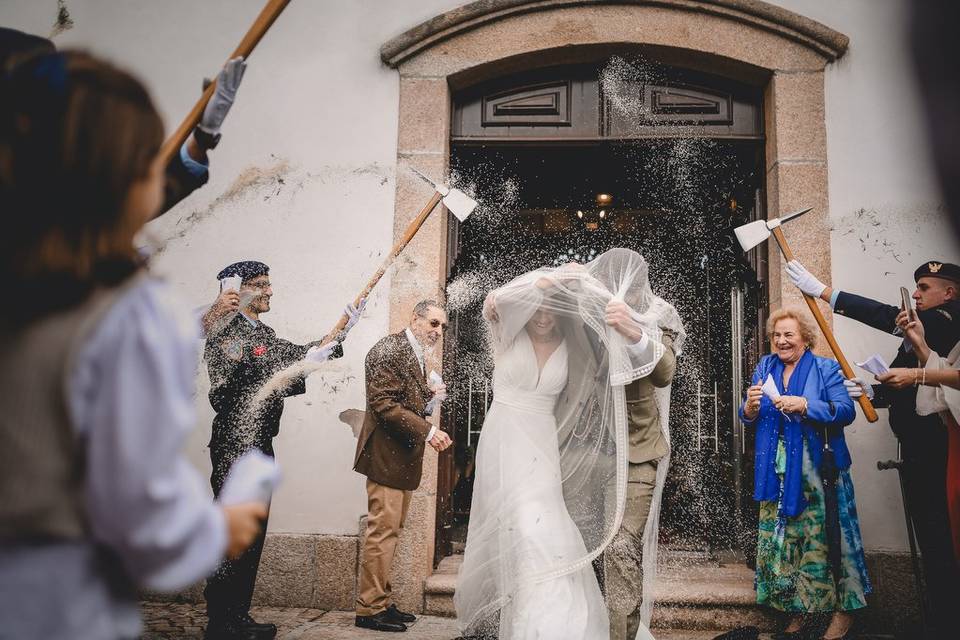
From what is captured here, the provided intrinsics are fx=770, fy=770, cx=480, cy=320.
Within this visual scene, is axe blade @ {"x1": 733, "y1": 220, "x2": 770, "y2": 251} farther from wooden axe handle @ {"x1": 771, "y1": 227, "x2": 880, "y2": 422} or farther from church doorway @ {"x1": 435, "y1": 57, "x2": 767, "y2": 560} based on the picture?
church doorway @ {"x1": 435, "y1": 57, "x2": 767, "y2": 560}

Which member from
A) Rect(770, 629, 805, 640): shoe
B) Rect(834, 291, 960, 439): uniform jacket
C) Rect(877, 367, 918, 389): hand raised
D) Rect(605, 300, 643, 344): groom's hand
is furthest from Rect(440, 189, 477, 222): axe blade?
Rect(770, 629, 805, 640): shoe

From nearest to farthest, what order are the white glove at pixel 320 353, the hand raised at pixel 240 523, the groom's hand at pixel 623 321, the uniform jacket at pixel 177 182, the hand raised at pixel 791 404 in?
the hand raised at pixel 240 523, the uniform jacket at pixel 177 182, the groom's hand at pixel 623 321, the hand raised at pixel 791 404, the white glove at pixel 320 353

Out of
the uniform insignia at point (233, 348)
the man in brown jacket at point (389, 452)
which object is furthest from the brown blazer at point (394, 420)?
the uniform insignia at point (233, 348)

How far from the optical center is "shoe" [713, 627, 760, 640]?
4.63 m

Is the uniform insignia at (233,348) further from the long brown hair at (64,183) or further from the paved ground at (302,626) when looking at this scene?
the long brown hair at (64,183)

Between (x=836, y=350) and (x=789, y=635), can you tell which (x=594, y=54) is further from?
(x=789, y=635)

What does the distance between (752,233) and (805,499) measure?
5.57 feet

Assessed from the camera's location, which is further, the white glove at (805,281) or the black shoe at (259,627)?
the white glove at (805,281)

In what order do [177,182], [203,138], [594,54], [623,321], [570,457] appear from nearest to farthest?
[177,182] < [203,138] < [623,321] < [570,457] < [594,54]

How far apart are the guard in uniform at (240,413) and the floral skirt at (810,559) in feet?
9.73

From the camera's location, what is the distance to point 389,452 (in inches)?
199

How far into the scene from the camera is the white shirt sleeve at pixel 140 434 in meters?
1.11

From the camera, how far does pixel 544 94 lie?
647cm

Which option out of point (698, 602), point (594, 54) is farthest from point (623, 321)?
point (594, 54)
